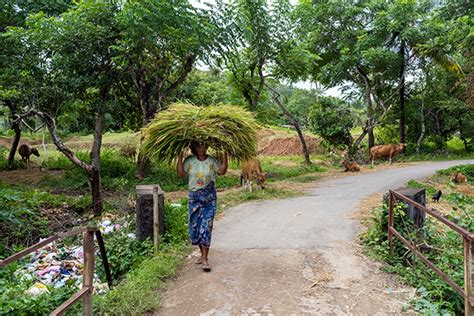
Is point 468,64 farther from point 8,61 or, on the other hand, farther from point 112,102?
point 8,61

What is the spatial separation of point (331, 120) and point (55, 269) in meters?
14.8

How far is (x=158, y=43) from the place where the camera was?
10086 mm

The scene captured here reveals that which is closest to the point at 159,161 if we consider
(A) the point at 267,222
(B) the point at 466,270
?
(A) the point at 267,222

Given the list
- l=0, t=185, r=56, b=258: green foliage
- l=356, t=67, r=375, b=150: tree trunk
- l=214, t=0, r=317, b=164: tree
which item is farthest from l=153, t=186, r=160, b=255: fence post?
l=356, t=67, r=375, b=150: tree trunk

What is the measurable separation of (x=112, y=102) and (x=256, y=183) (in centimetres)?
599

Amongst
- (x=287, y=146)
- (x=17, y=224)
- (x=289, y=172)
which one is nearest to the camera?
(x=17, y=224)

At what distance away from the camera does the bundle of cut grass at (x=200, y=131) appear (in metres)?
4.84

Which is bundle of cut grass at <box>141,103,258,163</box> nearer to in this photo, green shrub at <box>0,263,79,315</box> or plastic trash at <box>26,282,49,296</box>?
green shrub at <box>0,263,79,315</box>

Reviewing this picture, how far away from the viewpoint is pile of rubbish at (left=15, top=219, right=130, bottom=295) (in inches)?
202

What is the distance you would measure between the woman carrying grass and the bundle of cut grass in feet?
0.49

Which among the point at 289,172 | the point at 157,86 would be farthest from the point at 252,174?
the point at 289,172

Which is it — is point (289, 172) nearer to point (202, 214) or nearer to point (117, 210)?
point (117, 210)

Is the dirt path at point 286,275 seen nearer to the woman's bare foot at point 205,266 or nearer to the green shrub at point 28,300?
the woman's bare foot at point 205,266

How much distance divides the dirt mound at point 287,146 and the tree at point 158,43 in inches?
564
